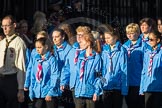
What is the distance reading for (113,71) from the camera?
10773mm

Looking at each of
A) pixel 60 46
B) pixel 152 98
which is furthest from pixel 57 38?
pixel 152 98

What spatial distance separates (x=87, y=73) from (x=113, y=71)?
0.81 metres

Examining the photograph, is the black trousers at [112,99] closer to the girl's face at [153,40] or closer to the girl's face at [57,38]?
the girl's face at [153,40]

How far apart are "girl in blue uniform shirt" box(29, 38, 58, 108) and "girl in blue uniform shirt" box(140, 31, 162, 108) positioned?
158cm

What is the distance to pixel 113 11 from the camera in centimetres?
1468

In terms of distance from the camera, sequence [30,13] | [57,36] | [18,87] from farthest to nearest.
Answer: [30,13], [57,36], [18,87]

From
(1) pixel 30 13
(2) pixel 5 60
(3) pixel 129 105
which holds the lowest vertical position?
(3) pixel 129 105


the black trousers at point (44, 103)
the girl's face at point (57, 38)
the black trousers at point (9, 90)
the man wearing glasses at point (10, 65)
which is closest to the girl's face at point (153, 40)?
the girl's face at point (57, 38)

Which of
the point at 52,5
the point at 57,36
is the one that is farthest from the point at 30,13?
the point at 57,36

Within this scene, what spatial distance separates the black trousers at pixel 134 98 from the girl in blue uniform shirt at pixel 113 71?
0.33 meters

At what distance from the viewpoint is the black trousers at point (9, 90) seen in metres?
9.95

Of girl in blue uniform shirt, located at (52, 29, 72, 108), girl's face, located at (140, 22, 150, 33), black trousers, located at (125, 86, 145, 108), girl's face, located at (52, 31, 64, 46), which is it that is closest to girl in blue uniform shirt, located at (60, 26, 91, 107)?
girl in blue uniform shirt, located at (52, 29, 72, 108)

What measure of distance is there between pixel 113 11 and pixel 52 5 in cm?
136

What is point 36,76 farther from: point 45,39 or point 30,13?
point 30,13
